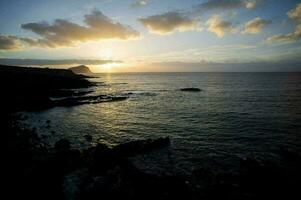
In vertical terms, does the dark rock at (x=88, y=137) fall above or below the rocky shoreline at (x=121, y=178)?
below

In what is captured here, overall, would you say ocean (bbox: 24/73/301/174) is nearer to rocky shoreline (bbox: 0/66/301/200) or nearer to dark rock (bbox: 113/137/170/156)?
dark rock (bbox: 113/137/170/156)

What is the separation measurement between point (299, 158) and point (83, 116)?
106ft

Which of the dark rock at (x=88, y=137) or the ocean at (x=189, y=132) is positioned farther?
the dark rock at (x=88, y=137)

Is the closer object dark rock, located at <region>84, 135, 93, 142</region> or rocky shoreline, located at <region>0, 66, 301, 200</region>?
rocky shoreline, located at <region>0, 66, 301, 200</region>

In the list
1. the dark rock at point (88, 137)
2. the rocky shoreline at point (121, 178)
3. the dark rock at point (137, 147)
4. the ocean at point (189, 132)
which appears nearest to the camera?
the rocky shoreline at point (121, 178)

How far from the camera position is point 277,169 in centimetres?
1580

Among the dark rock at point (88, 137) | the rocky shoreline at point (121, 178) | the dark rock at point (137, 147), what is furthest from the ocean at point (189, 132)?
the rocky shoreline at point (121, 178)

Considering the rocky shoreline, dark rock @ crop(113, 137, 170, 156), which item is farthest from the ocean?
the rocky shoreline

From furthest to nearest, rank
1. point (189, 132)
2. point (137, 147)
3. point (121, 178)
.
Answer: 1. point (189, 132)
2. point (137, 147)
3. point (121, 178)

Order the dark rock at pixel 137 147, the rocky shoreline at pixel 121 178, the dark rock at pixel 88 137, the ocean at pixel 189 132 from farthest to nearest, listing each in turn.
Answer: the dark rock at pixel 88 137, the dark rock at pixel 137 147, the ocean at pixel 189 132, the rocky shoreline at pixel 121 178

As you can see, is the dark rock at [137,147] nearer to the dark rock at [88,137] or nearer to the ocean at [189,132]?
the ocean at [189,132]

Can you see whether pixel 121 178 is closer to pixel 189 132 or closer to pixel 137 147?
pixel 137 147

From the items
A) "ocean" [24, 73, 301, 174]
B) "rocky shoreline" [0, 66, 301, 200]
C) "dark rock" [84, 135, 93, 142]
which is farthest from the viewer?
"dark rock" [84, 135, 93, 142]

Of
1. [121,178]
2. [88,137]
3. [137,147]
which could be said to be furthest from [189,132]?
[121,178]
